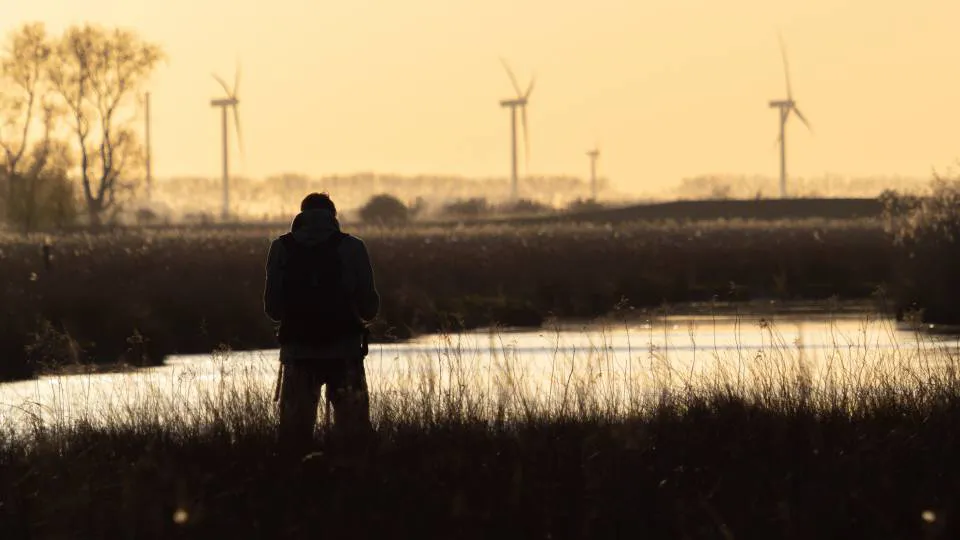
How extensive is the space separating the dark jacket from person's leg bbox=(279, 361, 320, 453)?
0.09 meters

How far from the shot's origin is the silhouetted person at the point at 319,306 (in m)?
11.4

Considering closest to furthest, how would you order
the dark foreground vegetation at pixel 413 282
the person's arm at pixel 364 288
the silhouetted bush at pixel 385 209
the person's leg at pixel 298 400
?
1. the person's arm at pixel 364 288
2. the person's leg at pixel 298 400
3. the dark foreground vegetation at pixel 413 282
4. the silhouetted bush at pixel 385 209

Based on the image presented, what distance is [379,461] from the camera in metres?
11.6

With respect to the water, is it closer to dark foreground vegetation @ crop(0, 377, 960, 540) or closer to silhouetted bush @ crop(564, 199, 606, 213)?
dark foreground vegetation @ crop(0, 377, 960, 540)

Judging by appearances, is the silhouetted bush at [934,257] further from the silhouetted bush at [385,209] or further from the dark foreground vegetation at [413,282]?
the silhouetted bush at [385,209]

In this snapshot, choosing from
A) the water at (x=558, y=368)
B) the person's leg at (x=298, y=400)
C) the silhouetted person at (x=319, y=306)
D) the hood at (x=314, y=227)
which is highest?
the hood at (x=314, y=227)

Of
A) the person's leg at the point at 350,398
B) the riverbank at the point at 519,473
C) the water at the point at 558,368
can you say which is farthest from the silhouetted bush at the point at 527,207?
the person's leg at the point at 350,398

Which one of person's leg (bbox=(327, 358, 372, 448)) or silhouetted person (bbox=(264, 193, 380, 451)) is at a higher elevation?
silhouetted person (bbox=(264, 193, 380, 451))

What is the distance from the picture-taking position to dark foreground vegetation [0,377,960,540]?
9977 mm

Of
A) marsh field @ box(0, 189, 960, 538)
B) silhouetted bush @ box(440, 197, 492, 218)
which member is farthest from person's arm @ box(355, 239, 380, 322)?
silhouetted bush @ box(440, 197, 492, 218)

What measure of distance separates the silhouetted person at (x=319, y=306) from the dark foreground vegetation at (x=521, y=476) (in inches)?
16.0

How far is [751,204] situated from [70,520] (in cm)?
12094

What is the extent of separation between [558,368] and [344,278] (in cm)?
1055

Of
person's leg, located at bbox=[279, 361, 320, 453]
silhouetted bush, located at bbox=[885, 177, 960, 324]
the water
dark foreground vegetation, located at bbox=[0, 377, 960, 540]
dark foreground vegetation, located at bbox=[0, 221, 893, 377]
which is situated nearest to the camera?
dark foreground vegetation, located at bbox=[0, 377, 960, 540]
